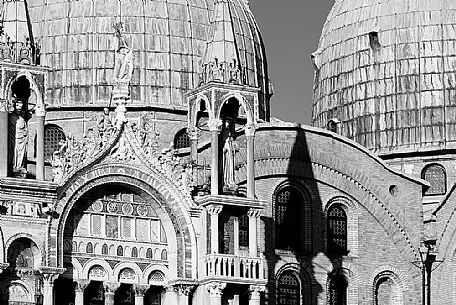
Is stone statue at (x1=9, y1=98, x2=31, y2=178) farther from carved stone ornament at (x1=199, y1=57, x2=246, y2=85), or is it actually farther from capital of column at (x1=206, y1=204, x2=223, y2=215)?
carved stone ornament at (x1=199, y1=57, x2=246, y2=85)

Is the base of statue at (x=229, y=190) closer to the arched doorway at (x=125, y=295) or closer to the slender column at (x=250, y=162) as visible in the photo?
the slender column at (x=250, y=162)

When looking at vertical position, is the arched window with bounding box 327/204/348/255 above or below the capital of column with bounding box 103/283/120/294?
above

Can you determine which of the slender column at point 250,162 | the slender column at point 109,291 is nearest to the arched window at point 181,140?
the slender column at point 250,162

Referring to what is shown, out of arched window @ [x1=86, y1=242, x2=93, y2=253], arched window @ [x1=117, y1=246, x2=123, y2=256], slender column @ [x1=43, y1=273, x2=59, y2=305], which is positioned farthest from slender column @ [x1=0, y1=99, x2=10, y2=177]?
arched window @ [x1=117, y1=246, x2=123, y2=256]

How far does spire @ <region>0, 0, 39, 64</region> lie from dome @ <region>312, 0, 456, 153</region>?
26.7 metres

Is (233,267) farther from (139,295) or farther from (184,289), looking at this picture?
(139,295)

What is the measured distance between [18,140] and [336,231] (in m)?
15.3

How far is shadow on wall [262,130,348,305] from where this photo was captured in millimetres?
68500

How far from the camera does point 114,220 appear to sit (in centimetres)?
6062

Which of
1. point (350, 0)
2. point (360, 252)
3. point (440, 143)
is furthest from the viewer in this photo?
point (350, 0)

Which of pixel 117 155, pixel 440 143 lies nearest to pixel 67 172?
pixel 117 155

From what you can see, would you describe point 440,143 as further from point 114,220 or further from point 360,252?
point 114,220

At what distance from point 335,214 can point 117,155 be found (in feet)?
40.6

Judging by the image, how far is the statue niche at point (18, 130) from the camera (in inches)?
2314
